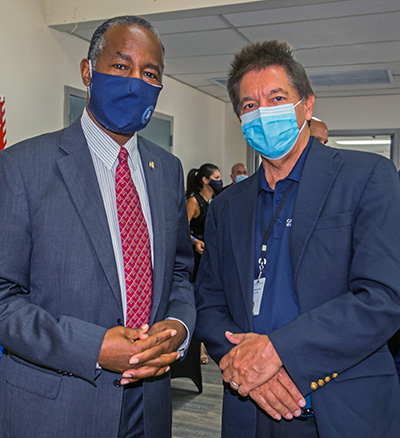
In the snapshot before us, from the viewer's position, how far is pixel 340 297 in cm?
133

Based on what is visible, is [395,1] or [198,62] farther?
[198,62]

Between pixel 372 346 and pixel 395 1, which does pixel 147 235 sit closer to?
pixel 372 346

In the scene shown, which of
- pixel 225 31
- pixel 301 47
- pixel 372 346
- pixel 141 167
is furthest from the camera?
pixel 301 47

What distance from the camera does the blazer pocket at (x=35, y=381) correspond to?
1.34 metres

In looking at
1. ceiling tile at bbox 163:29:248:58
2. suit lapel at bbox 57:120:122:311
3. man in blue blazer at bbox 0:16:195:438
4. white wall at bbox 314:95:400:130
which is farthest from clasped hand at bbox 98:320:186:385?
white wall at bbox 314:95:400:130

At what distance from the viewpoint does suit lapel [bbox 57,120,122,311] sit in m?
1.37

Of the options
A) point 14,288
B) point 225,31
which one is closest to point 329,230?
point 14,288

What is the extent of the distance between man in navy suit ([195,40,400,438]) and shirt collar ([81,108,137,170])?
1.35 feet

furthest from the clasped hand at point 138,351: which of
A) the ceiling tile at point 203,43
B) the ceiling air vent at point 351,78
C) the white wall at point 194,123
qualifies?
the ceiling air vent at point 351,78

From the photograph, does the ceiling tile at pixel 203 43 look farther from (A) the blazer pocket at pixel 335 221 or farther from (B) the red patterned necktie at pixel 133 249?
(A) the blazer pocket at pixel 335 221

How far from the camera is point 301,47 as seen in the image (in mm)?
4832

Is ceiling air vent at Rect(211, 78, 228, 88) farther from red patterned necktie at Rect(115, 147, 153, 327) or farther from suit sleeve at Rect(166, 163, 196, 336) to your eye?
red patterned necktie at Rect(115, 147, 153, 327)

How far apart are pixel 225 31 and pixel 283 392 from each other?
3656 mm

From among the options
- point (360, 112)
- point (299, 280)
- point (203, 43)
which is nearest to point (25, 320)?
point (299, 280)
